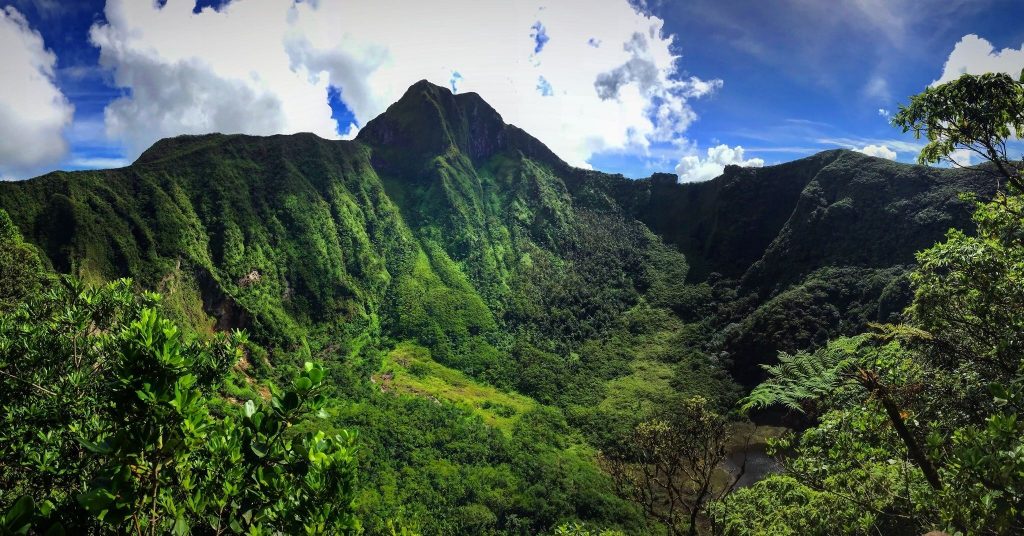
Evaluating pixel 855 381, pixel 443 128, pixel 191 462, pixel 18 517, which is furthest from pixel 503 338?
pixel 18 517

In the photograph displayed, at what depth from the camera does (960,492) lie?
7.14 m

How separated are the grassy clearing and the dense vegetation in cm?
74

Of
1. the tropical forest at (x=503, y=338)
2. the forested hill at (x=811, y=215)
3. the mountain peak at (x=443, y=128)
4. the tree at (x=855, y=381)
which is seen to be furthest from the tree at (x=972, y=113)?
the mountain peak at (x=443, y=128)

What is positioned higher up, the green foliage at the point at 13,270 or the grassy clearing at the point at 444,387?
the green foliage at the point at 13,270

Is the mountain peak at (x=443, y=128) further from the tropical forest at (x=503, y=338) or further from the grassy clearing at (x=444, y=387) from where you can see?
the grassy clearing at (x=444, y=387)

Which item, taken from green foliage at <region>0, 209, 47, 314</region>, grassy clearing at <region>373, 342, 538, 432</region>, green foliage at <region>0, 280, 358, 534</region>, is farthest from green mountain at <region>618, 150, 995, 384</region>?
green foliage at <region>0, 209, 47, 314</region>

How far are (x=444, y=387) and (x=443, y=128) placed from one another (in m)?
108

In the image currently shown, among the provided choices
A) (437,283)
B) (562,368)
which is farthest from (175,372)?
(437,283)

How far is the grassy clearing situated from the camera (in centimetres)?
7706

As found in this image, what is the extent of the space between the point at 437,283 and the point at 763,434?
7927cm

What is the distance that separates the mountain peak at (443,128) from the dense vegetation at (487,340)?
4.02ft

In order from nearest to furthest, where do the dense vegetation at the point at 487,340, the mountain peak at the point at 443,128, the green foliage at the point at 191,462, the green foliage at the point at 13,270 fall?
the green foliage at the point at 191,462 → the dense vegetation at the point at 487,340 → the green foliage at the point at 13,270 → the mountain peak at the point at 443,128

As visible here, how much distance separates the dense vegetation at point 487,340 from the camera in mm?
5070

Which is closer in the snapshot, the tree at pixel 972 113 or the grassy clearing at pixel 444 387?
the tree at pixel 972 113
